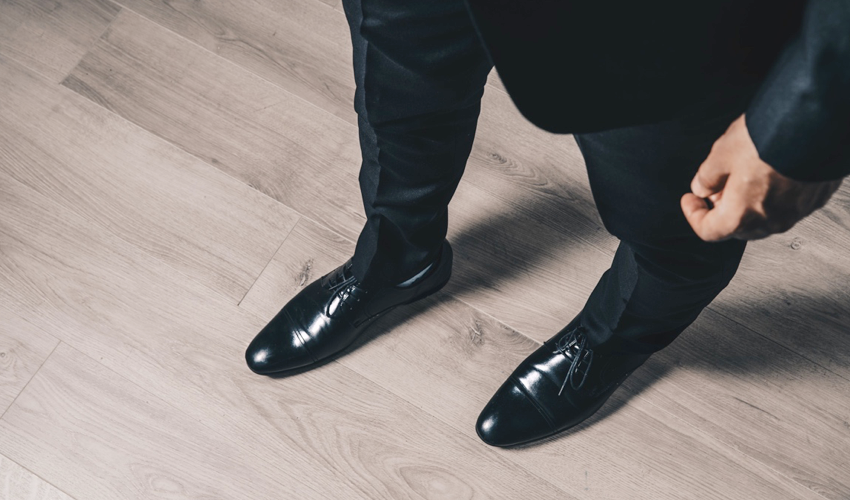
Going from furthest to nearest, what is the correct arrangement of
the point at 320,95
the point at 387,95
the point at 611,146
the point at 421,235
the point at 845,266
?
the point at 320,95 → the point at 845,266 → the point at 421,235 → the point at 387,95 → the point at 611,146

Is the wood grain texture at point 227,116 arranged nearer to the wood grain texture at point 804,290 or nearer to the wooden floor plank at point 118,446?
the wooden floor plank at point 118,446

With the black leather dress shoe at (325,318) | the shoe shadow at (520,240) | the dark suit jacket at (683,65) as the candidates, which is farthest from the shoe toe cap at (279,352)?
the dark suit jacket at (683,65)

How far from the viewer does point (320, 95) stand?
1.16m

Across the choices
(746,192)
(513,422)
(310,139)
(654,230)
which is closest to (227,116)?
(310,139)

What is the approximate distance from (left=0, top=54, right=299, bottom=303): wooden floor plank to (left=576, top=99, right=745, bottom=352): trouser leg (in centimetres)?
58

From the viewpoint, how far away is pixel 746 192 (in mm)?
413

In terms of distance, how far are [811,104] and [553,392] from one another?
2.06 ft

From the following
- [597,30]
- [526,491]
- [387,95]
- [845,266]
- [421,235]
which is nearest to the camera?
[597,30]

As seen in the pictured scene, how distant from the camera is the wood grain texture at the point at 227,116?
43.2 inches

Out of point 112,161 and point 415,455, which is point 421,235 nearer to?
point 415,455

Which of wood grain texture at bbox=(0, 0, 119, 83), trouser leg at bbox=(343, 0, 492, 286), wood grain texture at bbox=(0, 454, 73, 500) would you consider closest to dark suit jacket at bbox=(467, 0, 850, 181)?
trouser leg at bbox=(343, 0, 492, 286)

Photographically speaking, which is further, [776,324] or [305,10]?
[305,10]

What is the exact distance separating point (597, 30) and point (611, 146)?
13 cm

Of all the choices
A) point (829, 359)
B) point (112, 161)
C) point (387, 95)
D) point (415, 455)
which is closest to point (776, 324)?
point (829, 359)
